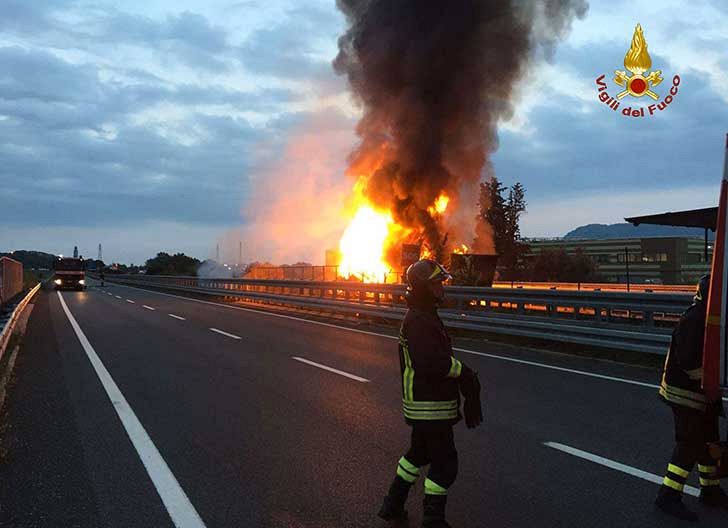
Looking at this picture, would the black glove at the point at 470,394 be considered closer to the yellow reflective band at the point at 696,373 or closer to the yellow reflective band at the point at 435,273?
the yellow reflective band at the point at 435,273

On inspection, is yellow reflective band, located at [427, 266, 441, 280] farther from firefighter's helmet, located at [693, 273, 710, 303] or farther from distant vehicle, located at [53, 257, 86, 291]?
distant vehicle, located at [53, 257, 86, 291]

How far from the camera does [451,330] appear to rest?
15453 millimetres

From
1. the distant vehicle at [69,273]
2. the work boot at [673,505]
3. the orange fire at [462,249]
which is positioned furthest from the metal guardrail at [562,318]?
the distant vehicle at [69,273]

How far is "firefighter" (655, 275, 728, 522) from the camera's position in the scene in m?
3.99

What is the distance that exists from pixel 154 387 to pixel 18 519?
4.42m

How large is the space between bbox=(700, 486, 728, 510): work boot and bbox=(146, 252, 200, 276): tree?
280ft

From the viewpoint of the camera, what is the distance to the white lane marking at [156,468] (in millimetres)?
4082

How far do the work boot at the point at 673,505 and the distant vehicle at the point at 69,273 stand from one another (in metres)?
46.1

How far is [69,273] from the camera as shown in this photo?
45125 millimetres

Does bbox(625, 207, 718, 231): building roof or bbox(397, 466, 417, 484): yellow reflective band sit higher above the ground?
bbox(625, 207, 718, 231): building roof

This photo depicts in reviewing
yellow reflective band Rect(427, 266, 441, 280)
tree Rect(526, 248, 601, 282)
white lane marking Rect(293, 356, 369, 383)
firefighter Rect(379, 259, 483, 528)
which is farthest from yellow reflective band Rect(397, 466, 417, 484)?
tree Rect(526, 248, 601, 282)

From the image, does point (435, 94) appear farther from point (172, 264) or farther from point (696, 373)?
point (172, 264)

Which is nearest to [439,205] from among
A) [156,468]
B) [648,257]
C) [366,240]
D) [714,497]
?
[366,240]

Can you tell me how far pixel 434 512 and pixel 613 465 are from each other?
6.99 feet
